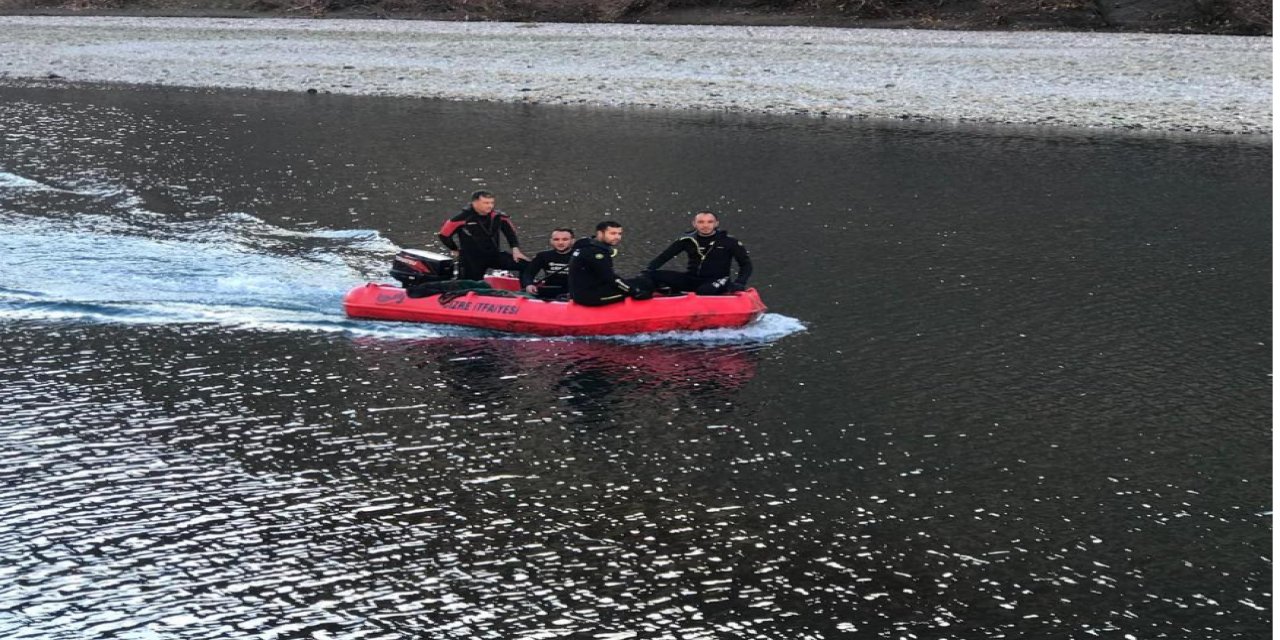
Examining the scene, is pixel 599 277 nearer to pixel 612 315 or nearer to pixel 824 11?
pixel 612 315

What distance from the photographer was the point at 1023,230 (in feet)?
79.5

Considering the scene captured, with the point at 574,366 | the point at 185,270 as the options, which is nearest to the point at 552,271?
the point at 574,366

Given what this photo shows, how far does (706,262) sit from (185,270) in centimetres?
728

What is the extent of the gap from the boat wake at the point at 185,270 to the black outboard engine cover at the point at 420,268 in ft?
2.80

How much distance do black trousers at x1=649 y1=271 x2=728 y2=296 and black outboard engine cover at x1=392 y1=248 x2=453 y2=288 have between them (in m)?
2.75

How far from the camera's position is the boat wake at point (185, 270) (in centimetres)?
1864

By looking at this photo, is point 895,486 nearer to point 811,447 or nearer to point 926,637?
point 811,447

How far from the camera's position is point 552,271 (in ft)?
63.1

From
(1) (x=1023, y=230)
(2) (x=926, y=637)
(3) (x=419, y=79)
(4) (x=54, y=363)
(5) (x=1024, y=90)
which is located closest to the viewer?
(2) (x=926, y=637)

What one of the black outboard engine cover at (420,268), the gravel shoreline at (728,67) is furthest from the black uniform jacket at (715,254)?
the gravel shoreline at (728,67)

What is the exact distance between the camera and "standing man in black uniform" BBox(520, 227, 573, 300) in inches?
753

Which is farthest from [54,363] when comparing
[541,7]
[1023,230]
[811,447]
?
[541,7]

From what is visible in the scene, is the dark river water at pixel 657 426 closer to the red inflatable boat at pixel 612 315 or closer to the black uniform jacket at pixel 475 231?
the red inflatable boat at pixel 612 315

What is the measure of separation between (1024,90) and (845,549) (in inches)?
1046
